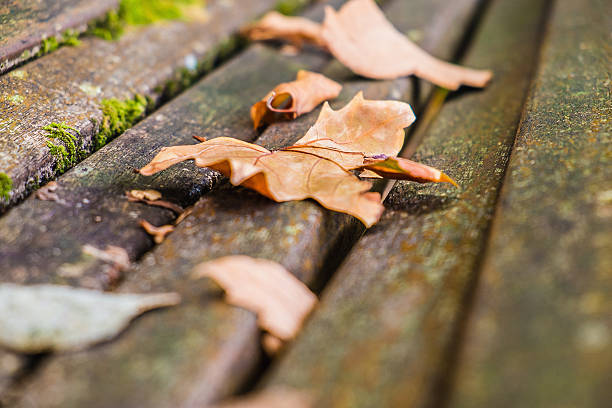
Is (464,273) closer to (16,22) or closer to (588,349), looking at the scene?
(588,349)

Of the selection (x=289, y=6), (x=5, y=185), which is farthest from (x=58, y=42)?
(x=289, y=6)

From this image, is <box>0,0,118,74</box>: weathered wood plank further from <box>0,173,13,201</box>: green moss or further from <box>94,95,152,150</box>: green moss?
<box>0,173,13,201</box>: green moss

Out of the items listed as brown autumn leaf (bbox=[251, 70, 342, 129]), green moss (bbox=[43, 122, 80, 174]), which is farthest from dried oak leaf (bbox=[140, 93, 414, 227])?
green moss (bbox=[43, 122, 80, 174])

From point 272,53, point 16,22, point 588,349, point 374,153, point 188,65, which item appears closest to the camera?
point 588,349

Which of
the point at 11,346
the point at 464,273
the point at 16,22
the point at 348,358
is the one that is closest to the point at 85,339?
the point at 11,346

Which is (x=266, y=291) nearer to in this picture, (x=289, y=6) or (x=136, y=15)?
(x=136, y=15)
